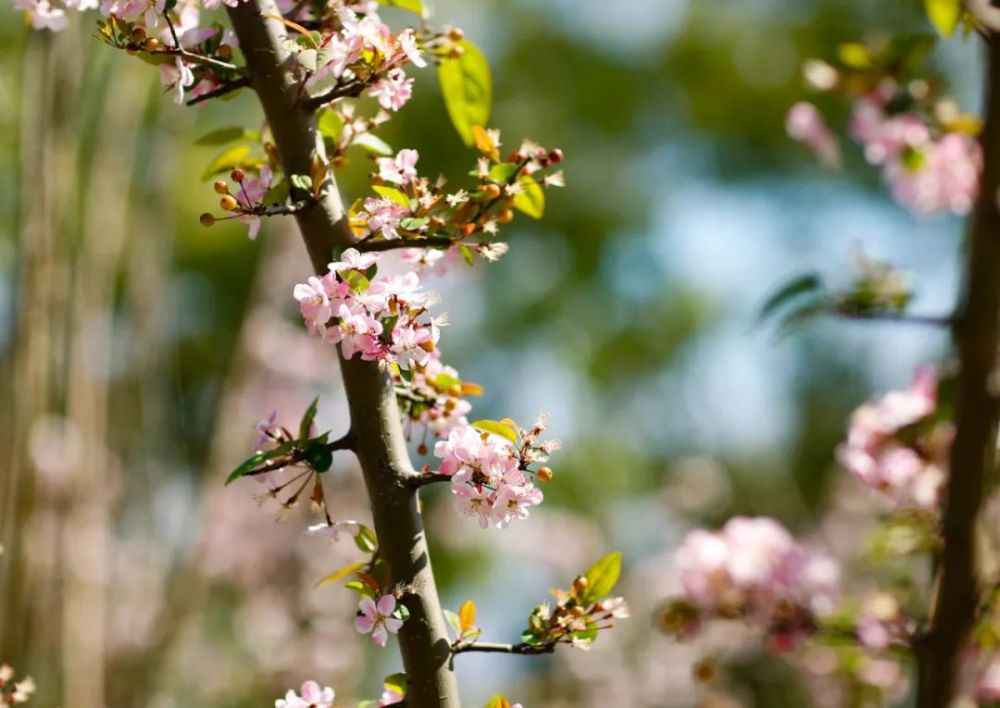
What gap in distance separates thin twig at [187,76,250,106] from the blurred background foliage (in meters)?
0.28

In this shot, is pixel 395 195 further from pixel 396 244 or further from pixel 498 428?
pixel 498 428

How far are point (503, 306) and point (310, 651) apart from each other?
317 centimetres

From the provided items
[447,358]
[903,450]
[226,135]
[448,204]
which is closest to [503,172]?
[448,204]

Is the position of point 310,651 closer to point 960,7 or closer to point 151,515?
point 151,515

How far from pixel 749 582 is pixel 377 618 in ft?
2.64

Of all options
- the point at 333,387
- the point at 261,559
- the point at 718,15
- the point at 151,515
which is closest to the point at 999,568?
the point at 151,515

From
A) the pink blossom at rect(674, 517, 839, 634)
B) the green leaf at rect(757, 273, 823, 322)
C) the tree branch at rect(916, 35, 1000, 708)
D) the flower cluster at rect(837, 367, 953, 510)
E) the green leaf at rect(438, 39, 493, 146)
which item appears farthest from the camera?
the pink blossom at rect(674, 517, 839, 634)

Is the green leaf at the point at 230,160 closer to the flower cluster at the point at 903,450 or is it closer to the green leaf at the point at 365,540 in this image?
the green leaf at the point at 365,540

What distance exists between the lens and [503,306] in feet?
20.7

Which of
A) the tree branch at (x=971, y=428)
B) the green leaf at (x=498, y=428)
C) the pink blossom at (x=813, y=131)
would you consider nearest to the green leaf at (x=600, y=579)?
the green leaf at (x=498, y=428)

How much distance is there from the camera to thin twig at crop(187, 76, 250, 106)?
0.62m

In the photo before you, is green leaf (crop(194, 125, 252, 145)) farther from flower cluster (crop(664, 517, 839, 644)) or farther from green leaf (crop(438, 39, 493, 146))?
flower cluster (crop(664, 517, 839, 644))

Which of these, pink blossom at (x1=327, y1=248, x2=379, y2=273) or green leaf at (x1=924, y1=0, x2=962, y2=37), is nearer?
pink blossom at (x1=327, y1=248, x2=379, y2=273)

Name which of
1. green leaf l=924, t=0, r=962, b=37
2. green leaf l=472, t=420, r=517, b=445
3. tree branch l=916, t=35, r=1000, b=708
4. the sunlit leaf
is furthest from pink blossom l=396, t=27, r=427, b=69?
tree branch l=916, t=35, r=1000, b=708
